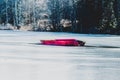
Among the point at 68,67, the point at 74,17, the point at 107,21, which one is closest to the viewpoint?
the point at 68,67

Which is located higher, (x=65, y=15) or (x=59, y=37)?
(x=65, y=15)

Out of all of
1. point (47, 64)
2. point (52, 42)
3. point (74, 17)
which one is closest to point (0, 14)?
point (74, 17)

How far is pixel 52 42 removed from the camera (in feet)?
72.3

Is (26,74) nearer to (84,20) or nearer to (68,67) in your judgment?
(68,67)

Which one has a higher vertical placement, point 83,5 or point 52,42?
point 83,5

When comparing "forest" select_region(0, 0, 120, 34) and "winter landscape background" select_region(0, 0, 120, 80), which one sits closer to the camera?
"winter landscape background" select_region(0, 0, 120, 80)

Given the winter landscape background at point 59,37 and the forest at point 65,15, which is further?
the forest at point 65,15

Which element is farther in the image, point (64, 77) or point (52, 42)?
point (52, 42)

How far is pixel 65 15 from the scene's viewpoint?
5425 cm

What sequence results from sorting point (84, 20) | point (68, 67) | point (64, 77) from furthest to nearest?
point (84, 20) → point (68, 67) → point (64, 77)

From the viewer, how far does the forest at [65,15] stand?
143ft

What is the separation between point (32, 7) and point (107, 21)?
2057 centimetres

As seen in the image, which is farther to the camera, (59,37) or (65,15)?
(65,15)

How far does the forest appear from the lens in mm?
43569
